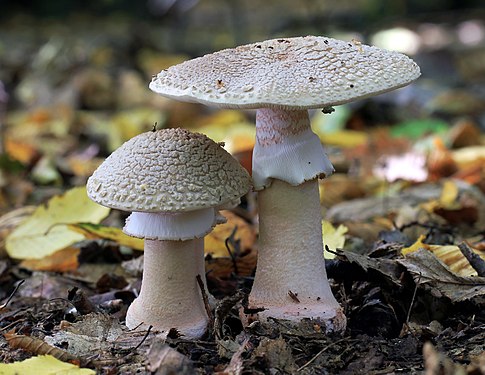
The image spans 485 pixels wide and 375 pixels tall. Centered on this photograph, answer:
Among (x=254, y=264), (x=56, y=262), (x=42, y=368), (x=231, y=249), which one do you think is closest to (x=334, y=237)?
(x=254, y=264)

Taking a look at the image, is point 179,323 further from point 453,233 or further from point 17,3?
point 17,3

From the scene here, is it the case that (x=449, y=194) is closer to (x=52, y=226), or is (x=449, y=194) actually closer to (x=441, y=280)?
(x=441, y=280)

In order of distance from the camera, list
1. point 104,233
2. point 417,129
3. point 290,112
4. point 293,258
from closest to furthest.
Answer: point 290,112, point 293,258, point 104,233, point 417,129

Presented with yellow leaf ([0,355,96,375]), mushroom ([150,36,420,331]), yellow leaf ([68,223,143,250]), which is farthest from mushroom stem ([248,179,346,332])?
→ yellow leaf ([68,223,143,250])

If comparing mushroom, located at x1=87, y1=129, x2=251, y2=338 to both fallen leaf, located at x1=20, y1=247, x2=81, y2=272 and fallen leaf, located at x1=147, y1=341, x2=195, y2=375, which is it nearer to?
fallen leaf, located at x1=147, y1=341, x2=195, y2=375

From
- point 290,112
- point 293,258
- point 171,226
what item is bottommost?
point 293,258
